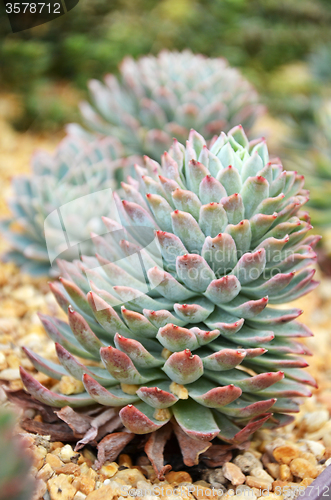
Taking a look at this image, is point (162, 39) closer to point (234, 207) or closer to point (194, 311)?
point (234, 207)

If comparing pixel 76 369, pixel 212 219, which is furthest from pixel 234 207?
pixel 76 369

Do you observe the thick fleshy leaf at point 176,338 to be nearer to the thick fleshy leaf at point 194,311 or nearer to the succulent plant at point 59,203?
the thick fleshy leaf at point 194,311

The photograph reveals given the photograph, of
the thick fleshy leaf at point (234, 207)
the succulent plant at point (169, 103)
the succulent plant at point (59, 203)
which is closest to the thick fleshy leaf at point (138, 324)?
the thick fleshy leaf at point (234, 207)

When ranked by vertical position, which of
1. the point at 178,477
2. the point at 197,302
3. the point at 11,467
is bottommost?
the point at 178,477

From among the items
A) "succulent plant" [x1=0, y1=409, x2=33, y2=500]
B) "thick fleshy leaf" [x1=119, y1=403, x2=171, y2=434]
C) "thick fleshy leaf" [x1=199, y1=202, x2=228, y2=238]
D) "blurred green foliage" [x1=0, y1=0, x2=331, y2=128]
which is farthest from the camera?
"blurred green foliage" [x1=0, y1=0, x2=331, y2=128]

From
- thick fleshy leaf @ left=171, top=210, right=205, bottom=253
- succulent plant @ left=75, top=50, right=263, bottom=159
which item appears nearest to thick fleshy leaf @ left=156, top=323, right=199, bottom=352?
thick fleshy leaf @ left=171, top=210, right=205, bottom=253

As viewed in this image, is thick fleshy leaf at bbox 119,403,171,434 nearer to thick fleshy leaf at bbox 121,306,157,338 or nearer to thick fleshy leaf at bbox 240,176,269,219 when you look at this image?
thick fleshy leaf at bbox 121,306,157,338
